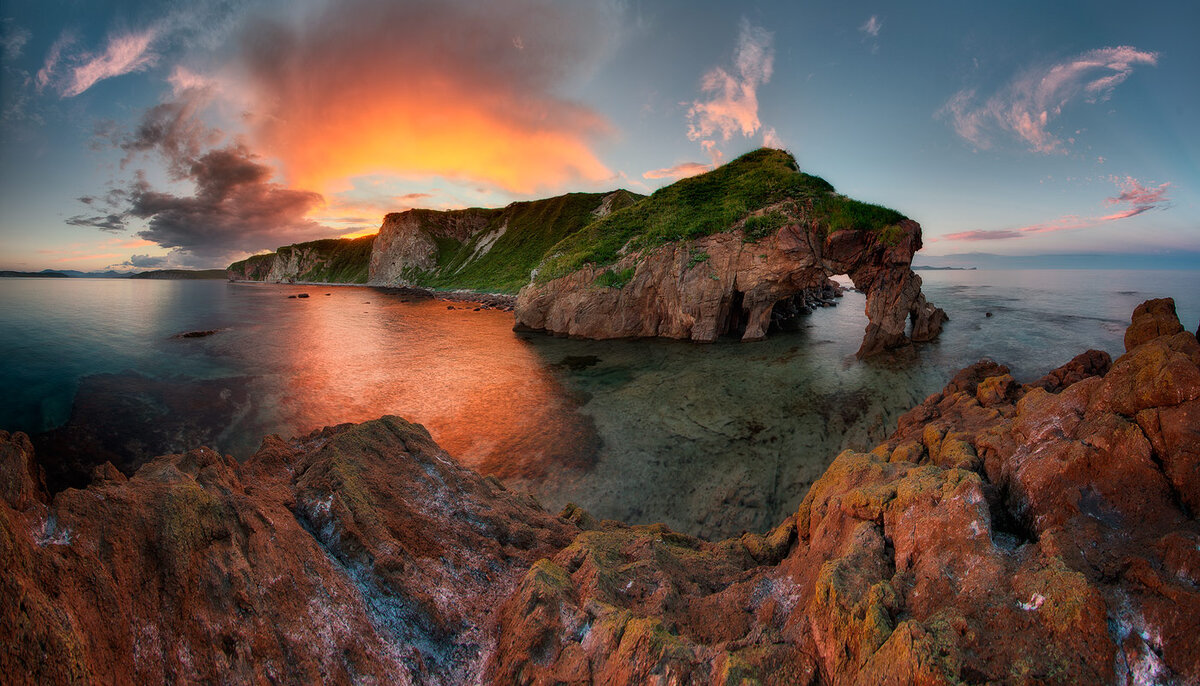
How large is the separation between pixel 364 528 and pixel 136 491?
80.7 inches

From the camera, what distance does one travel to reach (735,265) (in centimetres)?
2733

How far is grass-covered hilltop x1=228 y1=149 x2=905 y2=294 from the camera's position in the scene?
89.1 ft

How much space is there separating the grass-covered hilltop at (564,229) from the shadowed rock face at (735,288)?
92 centimetres

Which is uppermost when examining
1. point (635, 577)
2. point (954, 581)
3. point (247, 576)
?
point (247, 576)

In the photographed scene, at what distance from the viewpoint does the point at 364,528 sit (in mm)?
4891

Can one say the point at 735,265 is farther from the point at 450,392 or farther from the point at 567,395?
the point at 450,392

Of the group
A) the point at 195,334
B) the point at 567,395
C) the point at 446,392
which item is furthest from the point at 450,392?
the point at 195,334

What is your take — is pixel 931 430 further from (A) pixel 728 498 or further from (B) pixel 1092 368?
(B) pixel 1092 368

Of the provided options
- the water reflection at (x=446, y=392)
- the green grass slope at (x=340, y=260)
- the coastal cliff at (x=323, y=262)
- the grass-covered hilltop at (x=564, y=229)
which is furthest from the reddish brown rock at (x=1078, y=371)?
the green grass slope at (x=340, y=260)

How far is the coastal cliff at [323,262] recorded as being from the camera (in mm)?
132750

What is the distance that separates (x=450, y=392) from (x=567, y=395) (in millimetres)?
5476

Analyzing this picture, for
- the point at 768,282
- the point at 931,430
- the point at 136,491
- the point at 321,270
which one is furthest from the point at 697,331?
the point at 321,270

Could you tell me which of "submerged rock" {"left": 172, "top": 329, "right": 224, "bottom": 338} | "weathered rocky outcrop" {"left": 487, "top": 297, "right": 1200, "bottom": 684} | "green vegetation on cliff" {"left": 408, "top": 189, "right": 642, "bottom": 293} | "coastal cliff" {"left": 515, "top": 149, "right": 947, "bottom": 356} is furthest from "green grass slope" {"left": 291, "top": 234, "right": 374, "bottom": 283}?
"weathered rocky outcrop" {"left": 487, "top": 297, "right": 1200, "bottom": 684}

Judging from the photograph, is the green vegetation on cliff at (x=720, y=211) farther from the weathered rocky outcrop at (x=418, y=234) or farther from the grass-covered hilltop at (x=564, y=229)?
the weathered rocky outcrop at (x=418, y=234)
